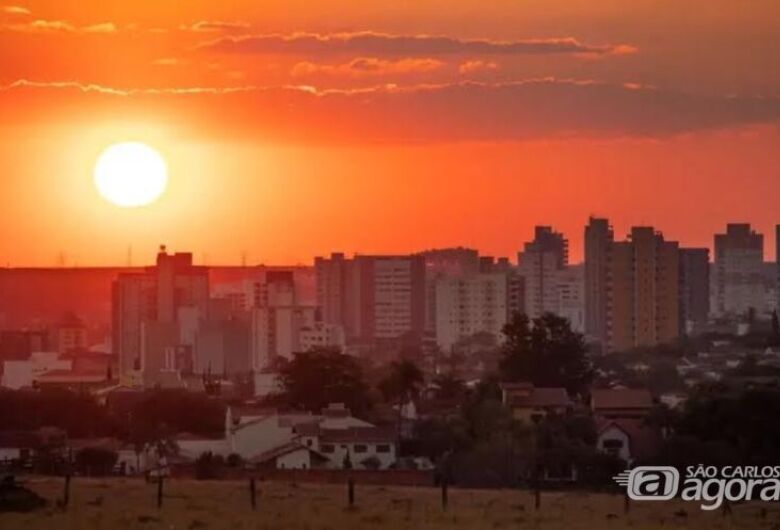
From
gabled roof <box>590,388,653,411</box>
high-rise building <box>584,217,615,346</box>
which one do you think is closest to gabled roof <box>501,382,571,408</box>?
gabled roof <box>590,388,653,411</box>

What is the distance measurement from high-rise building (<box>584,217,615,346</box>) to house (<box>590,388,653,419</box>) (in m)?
67.3

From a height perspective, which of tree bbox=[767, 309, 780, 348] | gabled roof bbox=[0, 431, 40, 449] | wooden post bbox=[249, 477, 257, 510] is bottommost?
wooden post bbox=[249, 477, 257, 510]

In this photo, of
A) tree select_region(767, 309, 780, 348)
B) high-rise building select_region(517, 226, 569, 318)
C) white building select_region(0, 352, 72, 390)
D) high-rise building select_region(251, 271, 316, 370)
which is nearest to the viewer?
tree select_region(767, 309, 780, 348)

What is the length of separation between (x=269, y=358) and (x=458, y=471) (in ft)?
255

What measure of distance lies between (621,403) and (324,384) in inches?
286

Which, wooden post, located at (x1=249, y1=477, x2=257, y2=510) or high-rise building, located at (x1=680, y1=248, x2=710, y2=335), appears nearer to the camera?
wooden post, located at (x1=249, y1=477, x2=257, y2=510)

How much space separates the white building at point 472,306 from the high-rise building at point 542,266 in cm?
281

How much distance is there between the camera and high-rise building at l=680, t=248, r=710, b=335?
453 ft

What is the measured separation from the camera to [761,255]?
538 ft

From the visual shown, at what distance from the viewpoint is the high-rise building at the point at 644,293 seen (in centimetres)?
12900

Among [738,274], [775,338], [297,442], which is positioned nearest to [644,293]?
[738,274]

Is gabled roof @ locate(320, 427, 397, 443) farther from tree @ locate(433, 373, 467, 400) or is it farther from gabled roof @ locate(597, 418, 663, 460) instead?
tree @ locate(433, 373, 467, 400)

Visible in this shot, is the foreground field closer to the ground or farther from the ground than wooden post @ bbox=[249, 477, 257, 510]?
closer to the ground

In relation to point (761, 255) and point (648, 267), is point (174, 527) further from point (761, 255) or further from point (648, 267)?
point (761, 255)
